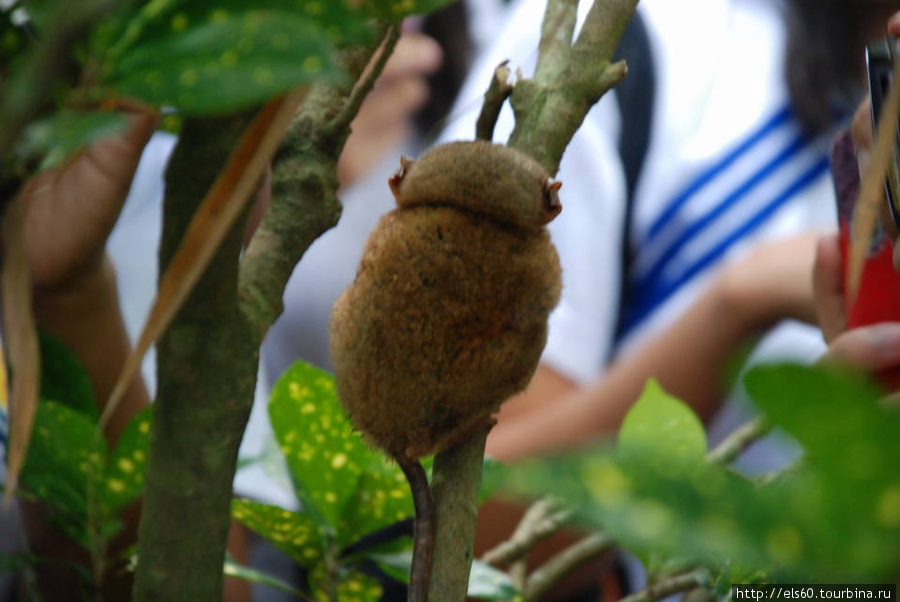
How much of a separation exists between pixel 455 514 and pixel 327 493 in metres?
0.24

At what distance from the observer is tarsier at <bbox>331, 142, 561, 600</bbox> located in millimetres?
708

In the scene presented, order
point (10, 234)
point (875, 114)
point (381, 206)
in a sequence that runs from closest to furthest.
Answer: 1. point (10, 234)
2. point (875, 114)
3. point (381, 206)

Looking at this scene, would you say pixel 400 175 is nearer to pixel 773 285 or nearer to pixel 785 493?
pixel 785 493

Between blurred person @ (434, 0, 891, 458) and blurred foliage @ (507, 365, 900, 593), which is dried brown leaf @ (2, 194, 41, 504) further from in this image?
blurred person @ (434, 0, 891, 458)

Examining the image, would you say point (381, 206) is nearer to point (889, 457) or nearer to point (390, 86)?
point (390, 86)

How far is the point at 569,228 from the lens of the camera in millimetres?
1907

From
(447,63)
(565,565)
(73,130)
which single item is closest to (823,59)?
(447,63)

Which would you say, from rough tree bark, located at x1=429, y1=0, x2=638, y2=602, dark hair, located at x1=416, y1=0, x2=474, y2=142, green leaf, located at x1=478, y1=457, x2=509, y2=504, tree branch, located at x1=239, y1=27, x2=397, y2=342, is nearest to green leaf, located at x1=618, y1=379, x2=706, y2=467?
green leaf, located at x1=478, y1=457, x2=509, y2=504

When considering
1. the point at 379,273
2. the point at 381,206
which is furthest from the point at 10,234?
the point at 381,206

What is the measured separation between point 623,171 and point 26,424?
164 cm

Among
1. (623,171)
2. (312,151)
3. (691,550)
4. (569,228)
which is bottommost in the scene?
(691,550)

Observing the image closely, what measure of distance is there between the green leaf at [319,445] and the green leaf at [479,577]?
4cm

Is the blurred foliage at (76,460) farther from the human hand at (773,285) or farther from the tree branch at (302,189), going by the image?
the human hand at (773,285)

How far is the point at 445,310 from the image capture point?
2.39ft
